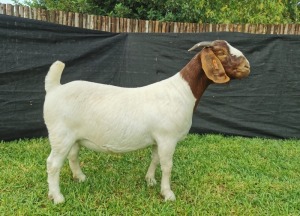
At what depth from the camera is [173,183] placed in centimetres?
415

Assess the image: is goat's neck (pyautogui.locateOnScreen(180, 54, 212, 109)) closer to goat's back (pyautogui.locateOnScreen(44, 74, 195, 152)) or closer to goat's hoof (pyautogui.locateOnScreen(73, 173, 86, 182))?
goat's back (pyautogui.locateOnScreen(44, 74, 195, 152))

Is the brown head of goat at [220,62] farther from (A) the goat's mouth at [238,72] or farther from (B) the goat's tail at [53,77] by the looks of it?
(B) the goat's tail at [53,77]

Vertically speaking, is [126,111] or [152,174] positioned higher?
[126,111]

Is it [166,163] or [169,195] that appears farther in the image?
[169,195]

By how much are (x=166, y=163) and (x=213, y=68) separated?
1.13 m

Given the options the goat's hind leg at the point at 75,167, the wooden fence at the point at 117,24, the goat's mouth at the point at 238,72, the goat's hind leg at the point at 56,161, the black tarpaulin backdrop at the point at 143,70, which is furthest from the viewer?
the wooden fence at the point at 117,24

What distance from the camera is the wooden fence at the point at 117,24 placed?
6.12 m

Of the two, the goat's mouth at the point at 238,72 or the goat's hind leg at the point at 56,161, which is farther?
the goat's mouth at the point at 238,72

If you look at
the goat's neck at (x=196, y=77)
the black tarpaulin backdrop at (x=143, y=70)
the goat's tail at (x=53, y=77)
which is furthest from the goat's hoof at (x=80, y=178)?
the black tarpaulin backdrop at (x=143, y=70)

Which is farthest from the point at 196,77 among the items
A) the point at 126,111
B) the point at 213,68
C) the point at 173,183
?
the point at 173,183

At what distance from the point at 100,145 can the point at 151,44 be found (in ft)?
10.6

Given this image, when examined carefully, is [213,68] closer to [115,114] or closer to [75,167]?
[115,114]

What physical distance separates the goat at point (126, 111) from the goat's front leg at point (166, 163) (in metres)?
0.01

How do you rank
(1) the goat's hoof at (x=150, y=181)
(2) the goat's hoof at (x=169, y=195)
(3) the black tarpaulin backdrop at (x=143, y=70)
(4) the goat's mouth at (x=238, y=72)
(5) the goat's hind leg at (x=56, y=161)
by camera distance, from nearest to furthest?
(5) the goat's hind leg at (x=56, y=161) < (4) the goat's mouth at (x=238, y=72) < (2) the goat's hoof at (x=169, y=195) < (1) the goat's hoof at (x=150, y=181) < (3) the black tarpaulin backdrop at (x=143, y=70)
